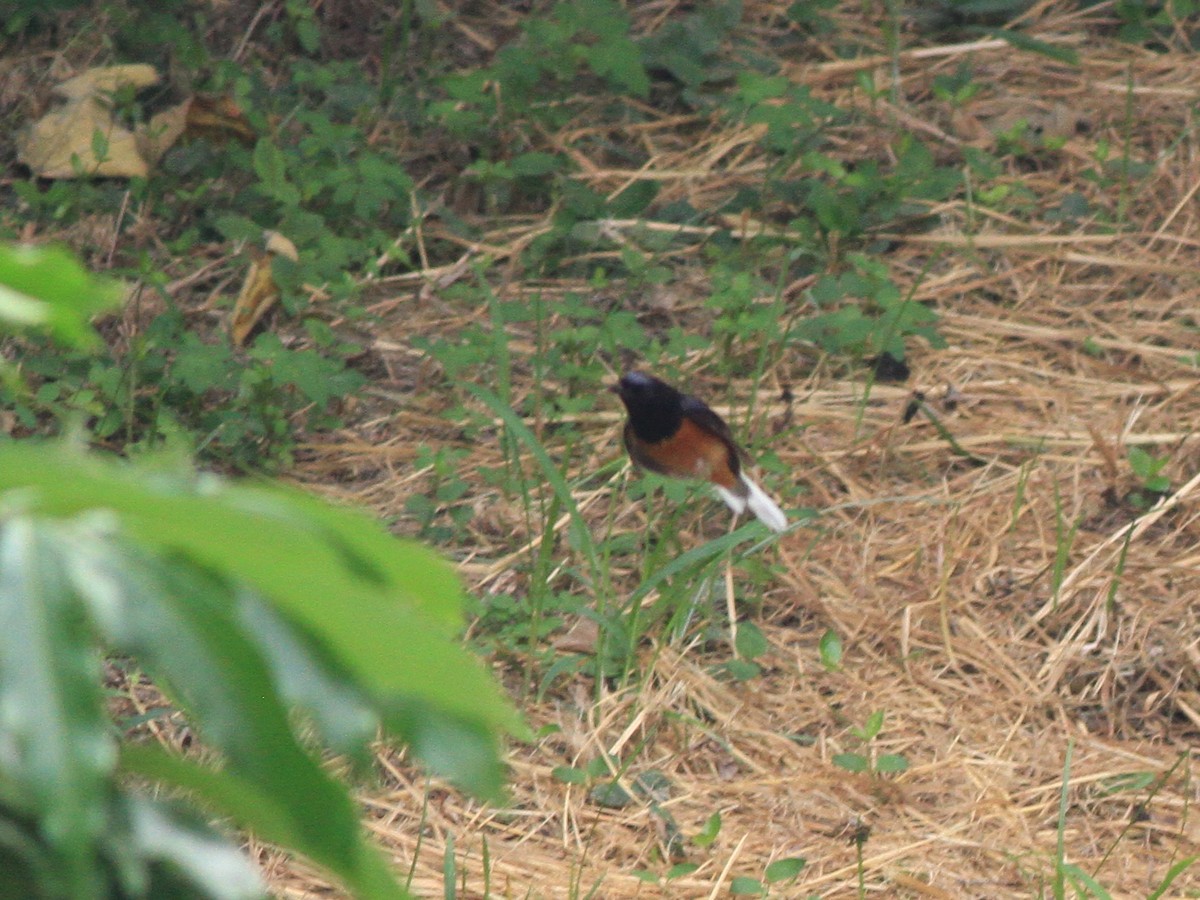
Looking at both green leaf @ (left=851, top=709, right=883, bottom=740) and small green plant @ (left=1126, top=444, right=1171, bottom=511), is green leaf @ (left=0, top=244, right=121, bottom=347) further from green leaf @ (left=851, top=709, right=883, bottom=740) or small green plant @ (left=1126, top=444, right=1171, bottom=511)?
small green plant @ (left=1126, top=444, right=1171, bottom=511)

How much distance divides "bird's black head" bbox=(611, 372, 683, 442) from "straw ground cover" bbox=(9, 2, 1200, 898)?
0.13 metres

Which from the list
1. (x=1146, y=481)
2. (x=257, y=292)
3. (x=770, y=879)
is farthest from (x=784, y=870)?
(x=257, y=292)

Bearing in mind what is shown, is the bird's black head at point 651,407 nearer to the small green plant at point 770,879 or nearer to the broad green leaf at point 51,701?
the small green plant at point 770,879

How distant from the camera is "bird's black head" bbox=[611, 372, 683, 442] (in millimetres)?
3348

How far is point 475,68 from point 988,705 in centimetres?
290

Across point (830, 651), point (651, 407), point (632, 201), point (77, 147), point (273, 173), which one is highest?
point (77, 147)

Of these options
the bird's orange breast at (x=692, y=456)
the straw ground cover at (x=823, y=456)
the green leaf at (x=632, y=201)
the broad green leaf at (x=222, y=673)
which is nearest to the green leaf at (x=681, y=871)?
the straw ground cover at (x=823, y=456)

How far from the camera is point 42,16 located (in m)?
4.91

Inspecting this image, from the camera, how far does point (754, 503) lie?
10.9 ft

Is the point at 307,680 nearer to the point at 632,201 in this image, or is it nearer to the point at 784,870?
the point at 784,870

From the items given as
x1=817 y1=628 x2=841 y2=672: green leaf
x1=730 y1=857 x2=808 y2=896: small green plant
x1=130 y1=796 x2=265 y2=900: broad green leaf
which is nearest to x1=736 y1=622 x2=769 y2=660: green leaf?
x1=817 y1=628 x2=841 y2=672: green leaf

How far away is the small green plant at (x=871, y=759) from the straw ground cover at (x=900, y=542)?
16mm

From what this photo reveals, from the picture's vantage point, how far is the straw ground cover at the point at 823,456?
265cm

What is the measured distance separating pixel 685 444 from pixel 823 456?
42 centimetres
